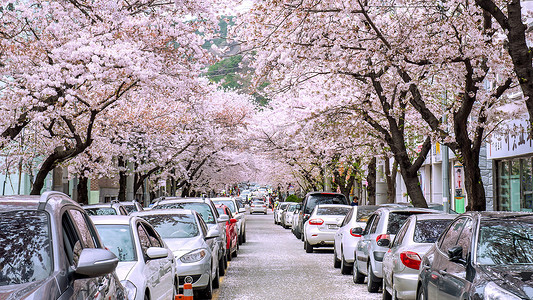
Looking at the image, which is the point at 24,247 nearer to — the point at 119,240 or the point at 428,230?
the point at 119,240

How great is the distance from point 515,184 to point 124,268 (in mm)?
19712

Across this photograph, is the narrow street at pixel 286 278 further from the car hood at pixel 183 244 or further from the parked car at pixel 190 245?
the car hood at pixel 183 244

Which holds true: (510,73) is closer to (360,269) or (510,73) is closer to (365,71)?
(365,71)

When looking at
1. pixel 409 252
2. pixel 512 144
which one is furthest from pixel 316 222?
pixel 409 252

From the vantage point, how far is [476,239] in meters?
6.91

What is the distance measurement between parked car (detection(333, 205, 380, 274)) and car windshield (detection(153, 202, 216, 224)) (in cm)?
308

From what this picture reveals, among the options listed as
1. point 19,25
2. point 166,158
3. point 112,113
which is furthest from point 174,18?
point 166,158

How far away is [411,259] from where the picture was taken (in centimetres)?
981

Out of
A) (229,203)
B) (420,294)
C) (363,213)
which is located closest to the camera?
(420,294)

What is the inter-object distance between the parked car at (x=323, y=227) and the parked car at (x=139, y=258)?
1284 cm

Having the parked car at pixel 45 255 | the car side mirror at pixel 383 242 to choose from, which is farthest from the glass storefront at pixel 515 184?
the parked car at pixel 45 255

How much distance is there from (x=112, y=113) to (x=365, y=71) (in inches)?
498

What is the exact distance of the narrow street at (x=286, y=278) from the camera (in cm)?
1282

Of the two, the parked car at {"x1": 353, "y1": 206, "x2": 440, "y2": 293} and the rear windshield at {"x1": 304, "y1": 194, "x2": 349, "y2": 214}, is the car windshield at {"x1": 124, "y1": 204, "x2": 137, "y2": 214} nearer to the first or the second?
the rear windshield at {"x1": 304, "y1": 194, "x2": 349, "y2": 214}
